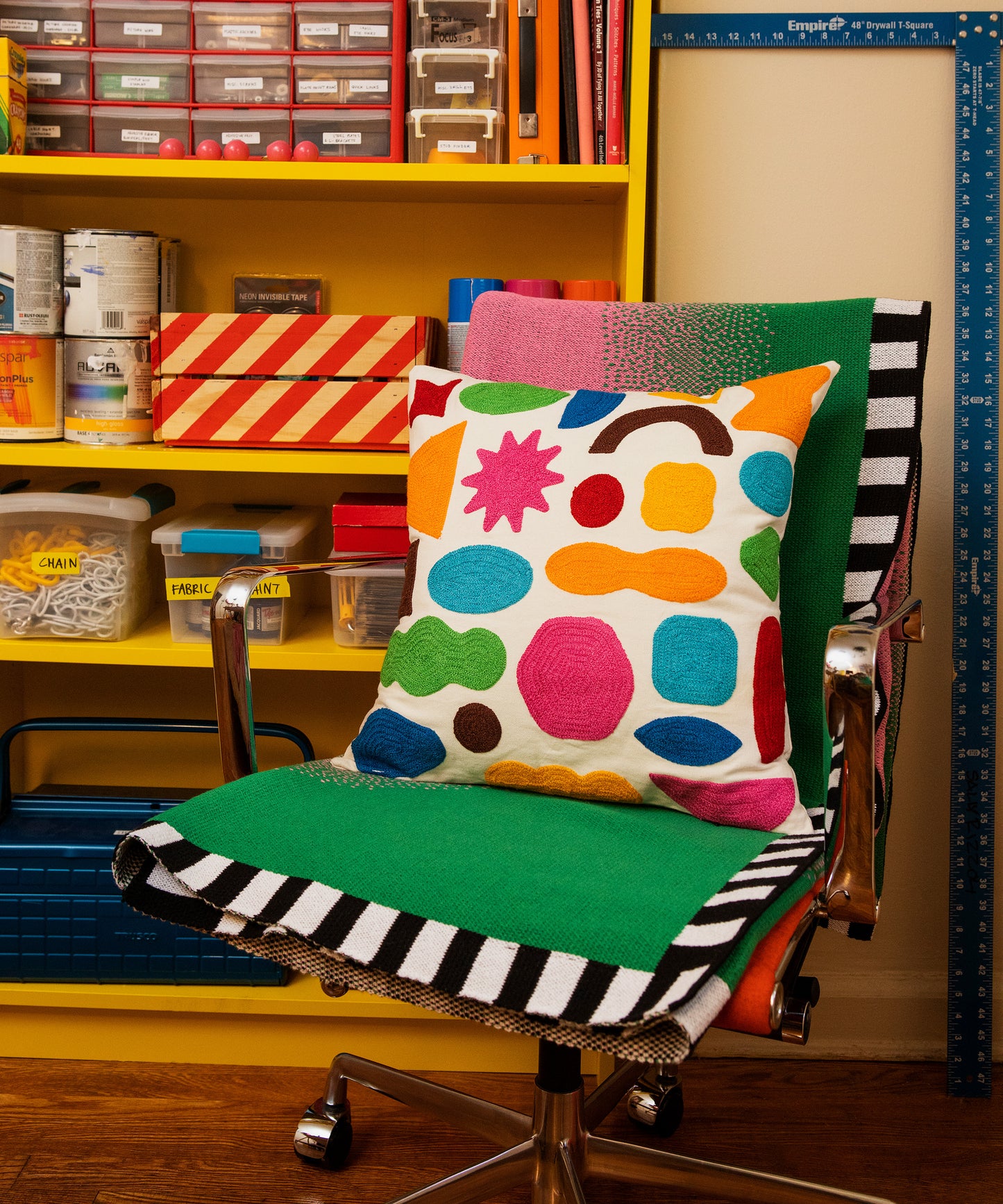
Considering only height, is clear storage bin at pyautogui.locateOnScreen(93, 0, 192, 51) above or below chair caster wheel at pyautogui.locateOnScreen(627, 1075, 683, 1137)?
above

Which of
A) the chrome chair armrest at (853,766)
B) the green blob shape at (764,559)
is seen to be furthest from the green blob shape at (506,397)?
the chrome chair armrest at (853,766)

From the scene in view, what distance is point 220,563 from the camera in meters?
1.56

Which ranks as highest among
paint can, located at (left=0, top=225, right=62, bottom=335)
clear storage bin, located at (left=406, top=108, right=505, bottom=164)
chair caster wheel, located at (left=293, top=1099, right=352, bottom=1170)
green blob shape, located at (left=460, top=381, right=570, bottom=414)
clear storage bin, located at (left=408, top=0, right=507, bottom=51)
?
clear storage bin, located at (left=408, top=0, right=507, bottom=51)

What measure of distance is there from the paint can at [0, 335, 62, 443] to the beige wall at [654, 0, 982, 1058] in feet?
2.78

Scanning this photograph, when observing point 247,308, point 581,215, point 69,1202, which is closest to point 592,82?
point 581,215

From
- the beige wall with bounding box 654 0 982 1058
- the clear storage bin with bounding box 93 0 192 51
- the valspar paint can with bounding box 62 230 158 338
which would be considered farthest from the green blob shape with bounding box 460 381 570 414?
the clear storage bin with bounding box 93 0 192 51

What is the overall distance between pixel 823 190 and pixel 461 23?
21.4 inches

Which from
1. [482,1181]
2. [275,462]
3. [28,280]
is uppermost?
[28,280]

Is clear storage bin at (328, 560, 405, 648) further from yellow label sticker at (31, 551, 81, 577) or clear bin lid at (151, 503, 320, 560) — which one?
yellow label sticker at (31, 551, 81, 577)

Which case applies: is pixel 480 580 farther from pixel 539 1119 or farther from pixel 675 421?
pixel 539 1119

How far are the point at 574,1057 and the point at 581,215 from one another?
1200mm

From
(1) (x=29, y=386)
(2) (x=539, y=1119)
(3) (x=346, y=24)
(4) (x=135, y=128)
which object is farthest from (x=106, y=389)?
(2) (x=539, y=1119)

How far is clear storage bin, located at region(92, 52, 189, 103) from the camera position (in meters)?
1.50

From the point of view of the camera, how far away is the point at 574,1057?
1.12m
